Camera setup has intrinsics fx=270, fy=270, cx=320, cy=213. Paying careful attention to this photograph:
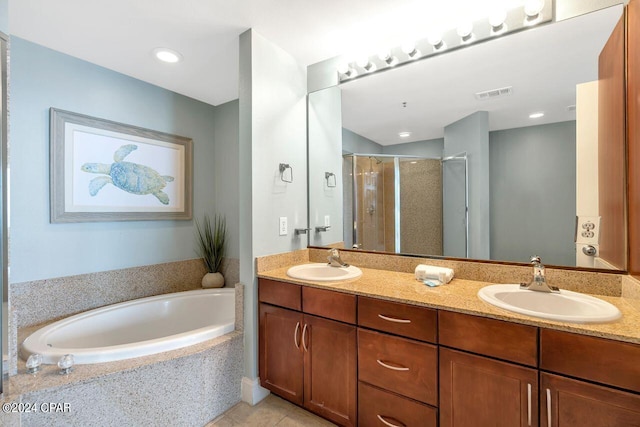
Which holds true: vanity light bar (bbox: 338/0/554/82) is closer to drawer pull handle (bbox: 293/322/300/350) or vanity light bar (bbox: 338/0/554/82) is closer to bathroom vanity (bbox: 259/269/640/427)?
bathroom vanity (bbox: 259/269/640/427)

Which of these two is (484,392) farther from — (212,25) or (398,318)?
(212,25)

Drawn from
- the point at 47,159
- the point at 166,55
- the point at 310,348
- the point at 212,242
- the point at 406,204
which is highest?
the point at 166,55

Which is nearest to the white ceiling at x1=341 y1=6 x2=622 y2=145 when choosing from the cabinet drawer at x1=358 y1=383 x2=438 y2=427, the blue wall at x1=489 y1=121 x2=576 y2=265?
the blue wall at x1=489 y1=121 x2=576 y2=265

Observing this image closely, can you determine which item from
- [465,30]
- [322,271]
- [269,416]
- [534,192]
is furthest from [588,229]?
[269,416]

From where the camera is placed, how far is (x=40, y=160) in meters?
1.88

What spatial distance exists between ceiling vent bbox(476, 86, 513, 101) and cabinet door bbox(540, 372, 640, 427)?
144 centimetres

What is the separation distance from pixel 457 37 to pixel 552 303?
157 cm

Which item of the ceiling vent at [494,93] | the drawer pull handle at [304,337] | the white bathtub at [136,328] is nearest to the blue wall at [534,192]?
the ceiling vent at [494,93]

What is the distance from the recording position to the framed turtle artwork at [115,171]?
1966mm

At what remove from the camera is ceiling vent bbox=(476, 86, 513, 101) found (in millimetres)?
1563

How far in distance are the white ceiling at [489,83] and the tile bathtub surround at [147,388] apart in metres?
1.89

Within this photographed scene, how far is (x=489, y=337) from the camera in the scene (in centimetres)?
110

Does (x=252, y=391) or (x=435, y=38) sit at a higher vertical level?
(x=435, y=38)

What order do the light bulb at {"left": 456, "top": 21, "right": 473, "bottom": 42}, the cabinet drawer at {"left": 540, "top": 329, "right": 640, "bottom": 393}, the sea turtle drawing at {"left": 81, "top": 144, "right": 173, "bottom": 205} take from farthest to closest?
the sea turtle drawing at {"left": 81, "top": 144, "right": 173, "bottom": 205} → the light bulb at {"left": 456, "top": 21, "right": 473, "bottom": 42} → the cabinet drawer at {"left": 540, "top": 329, "right": 640, "bottom": 393}
